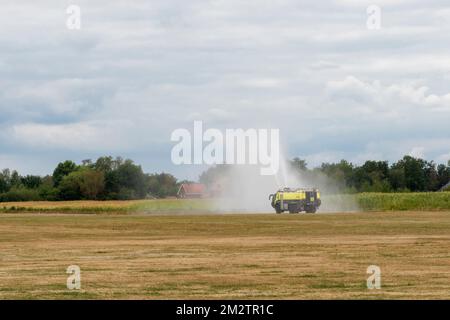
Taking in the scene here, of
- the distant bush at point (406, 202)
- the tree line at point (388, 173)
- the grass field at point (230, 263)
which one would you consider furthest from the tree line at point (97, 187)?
the grass field at point (230, 263)

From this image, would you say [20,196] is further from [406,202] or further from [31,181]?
[406,202]

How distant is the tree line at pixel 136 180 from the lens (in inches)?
6225

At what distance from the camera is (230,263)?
3359cm

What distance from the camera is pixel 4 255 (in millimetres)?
38656

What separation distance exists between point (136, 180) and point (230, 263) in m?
132

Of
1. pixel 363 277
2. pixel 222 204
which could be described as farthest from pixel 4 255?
pixel 222 204

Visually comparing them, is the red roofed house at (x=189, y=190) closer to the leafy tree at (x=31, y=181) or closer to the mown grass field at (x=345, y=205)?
the leafy tree at (x=31, y=181)

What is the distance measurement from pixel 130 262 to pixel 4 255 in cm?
663

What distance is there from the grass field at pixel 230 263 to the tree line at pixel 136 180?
77.8m

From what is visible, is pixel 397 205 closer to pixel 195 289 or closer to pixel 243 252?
pixel 243 252

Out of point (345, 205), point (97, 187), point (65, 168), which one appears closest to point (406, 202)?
point (345, 205)

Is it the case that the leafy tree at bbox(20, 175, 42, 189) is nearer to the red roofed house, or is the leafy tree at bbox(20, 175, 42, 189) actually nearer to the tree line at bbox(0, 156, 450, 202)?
the tree line at bbox(0, 156, 450, 202)

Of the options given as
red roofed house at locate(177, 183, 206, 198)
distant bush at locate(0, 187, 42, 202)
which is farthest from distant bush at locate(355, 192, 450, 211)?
distant bush at locate(0, 187, 42, 202)

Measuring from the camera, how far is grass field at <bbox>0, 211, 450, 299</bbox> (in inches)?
1012
